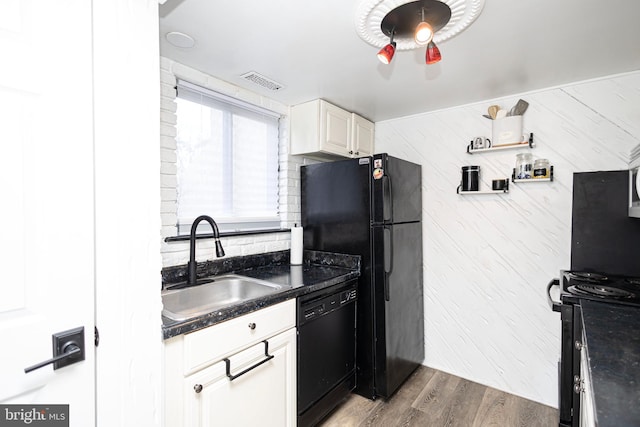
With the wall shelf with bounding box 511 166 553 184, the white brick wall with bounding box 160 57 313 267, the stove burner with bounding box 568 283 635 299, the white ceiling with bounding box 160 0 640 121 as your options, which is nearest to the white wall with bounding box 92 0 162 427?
the white ceiling with bounding box 160 0 640 121

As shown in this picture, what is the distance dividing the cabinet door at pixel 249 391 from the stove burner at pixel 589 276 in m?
1.74

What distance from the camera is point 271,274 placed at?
200cm

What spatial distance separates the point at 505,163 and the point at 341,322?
5.74ft

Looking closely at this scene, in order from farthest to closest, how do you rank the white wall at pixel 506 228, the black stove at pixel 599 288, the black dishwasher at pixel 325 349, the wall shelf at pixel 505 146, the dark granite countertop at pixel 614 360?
1. the wall shelf at pixel 505 146
2. the white wall at pixel 506 228
3. the black dishwasher at pixel 325 349
4. the black stove at pixel 599 288
5. the dark granite countertop at pixel 614 360

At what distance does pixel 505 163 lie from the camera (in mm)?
2297

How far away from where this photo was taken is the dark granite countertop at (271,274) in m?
1.21

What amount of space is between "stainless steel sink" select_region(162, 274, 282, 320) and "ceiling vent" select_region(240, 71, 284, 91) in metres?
1.32

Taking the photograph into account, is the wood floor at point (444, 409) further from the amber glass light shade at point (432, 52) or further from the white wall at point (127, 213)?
the amber glass light shade at point (432, 52)

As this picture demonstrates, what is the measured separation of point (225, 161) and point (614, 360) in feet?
7.05

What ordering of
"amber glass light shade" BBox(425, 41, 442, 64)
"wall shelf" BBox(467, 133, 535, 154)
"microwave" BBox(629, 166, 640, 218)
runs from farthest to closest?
"wall shelf" BBox(467, 133, 535, 154) < "microwave" BBox(629, 166, 640, 218) < "amber glass light shade" BBox(425, 41, 442, 64)

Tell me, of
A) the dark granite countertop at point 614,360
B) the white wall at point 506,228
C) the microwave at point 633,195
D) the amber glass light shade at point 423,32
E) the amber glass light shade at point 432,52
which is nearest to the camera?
the dark granite countertop at point 614,360

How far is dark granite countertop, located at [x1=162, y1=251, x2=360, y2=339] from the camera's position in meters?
1.21

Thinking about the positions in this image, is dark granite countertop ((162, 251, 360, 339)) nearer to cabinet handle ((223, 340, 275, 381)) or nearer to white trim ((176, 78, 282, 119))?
cabinet handle ((223, 340, 275, 381))

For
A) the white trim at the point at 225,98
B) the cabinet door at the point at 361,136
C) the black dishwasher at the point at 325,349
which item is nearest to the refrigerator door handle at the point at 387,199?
the black dishwasher at the point at 325,349
